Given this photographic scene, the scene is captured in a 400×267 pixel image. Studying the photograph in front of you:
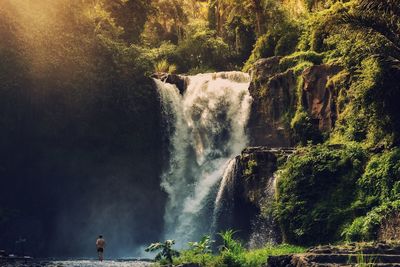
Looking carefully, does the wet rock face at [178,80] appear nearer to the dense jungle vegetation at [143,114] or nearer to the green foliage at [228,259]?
the dense jungle vegetation at [143,114]

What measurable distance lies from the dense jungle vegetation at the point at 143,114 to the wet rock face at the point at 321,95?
1.79 ft

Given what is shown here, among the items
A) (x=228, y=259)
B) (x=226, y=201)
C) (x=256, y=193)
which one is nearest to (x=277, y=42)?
(x=226, y=201)

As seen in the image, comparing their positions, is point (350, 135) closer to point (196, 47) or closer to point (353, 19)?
point (353, 19)

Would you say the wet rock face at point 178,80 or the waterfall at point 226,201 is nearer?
the waterfall at point 226,201

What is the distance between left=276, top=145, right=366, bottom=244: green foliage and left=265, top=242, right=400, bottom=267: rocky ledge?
21.7 ft

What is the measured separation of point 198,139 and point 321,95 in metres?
12.4

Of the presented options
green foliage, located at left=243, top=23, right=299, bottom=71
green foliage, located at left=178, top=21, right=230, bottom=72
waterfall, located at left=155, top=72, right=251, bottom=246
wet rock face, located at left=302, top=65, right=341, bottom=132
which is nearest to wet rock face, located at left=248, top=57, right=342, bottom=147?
wet rock face, located at left=302, top=65, right=341, bottom=132

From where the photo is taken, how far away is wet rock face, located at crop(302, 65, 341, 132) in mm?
31578

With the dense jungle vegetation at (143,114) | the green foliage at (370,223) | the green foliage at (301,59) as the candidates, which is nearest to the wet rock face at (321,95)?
the dense jungle vegetation at (143,114)

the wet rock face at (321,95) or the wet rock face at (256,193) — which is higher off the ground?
the wet rock face at (321,95)

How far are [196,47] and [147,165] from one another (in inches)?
750

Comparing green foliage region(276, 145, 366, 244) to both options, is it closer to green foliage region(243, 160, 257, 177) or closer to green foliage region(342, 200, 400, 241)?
green foliage region(342, 200, 400, 241)

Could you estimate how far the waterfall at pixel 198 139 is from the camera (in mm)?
38656

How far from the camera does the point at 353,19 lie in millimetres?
22562
